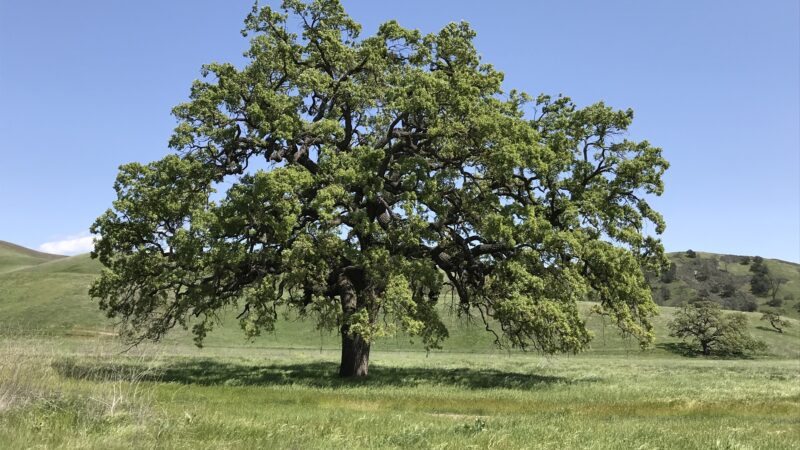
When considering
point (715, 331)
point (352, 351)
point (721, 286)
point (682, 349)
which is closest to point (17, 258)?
point (682, 349)

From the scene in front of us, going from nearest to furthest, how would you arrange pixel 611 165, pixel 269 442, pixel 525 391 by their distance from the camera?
pixel 269 442 < pixel 525 391 < pixel 611 165

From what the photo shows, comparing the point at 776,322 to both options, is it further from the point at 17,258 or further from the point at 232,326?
the point at 17,258

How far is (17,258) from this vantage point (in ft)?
570

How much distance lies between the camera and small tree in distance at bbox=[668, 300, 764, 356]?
75.8m

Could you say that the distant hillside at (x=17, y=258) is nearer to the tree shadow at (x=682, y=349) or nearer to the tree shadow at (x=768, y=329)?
the tree shadow at (x=682, y=349)

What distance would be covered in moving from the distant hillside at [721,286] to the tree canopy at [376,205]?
130548mm

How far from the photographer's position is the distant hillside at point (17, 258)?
160262 mm

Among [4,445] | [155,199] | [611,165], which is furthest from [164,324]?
[611,165]

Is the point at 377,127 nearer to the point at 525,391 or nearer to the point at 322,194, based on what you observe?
the point at 322,194

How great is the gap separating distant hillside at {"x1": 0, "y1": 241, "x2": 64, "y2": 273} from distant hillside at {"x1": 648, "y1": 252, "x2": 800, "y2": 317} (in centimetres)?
17755

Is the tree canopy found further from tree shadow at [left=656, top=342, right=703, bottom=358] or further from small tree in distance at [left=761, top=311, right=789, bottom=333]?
small tree in distance at [left=761, top=311, right=789, bottom=333]

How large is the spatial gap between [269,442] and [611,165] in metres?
25.2

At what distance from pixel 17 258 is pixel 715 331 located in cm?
18921

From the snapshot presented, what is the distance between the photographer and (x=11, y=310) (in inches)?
3103
